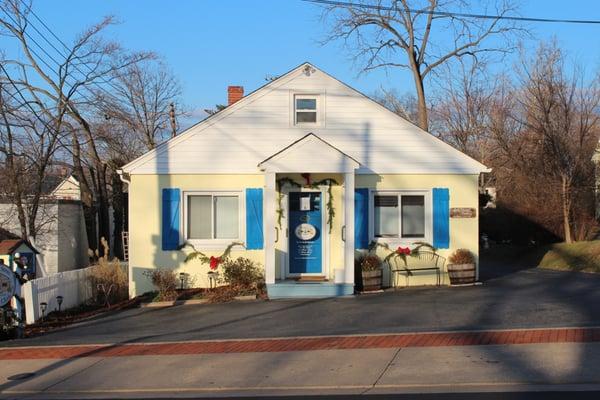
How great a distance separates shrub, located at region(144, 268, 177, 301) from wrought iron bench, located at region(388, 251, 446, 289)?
17.2 feet

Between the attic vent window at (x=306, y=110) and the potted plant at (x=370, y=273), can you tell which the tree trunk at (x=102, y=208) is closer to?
the attic vent window at (x=306, y=110)

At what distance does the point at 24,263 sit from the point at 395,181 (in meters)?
8.69

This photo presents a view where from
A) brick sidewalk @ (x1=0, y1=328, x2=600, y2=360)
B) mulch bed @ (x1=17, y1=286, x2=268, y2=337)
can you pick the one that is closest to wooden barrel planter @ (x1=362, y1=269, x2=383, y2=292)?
mulch bed @ (x1=17, y1=286, x2=268, y2=337)

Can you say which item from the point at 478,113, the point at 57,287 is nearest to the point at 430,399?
the point at 57,287

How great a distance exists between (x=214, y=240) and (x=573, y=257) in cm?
1226

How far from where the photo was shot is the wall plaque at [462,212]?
17.1m

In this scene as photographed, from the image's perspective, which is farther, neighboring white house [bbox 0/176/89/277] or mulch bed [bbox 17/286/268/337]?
neighboring white house [bbox 0/176/89/277]

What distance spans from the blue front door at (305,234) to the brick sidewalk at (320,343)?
650cm

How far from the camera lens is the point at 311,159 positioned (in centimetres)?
1587

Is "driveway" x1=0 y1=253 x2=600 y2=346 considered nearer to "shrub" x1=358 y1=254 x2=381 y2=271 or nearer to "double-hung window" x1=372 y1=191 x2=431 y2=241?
"shrub" x1=358 y1=254 x2=381 y2=271

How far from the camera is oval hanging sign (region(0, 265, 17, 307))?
12.1m

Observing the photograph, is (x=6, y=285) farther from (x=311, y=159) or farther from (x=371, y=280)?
(x=371, y=280)

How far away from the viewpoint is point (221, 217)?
1703 cm

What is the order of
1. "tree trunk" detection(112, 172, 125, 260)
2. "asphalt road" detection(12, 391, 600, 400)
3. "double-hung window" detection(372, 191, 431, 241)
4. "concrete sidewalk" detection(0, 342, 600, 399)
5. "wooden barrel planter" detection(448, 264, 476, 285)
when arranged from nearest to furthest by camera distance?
"asphalt road" detection(12, 391, 600, 400) → "concrete sidewalk" detection(0, 342, 600, 399) → "wooden barrel planter" detection(448, 264, 476, 285) → "double-hung window" detection(372, 191, 431, 241) → "tree trunk" detection(112, 172, 125, 260)
